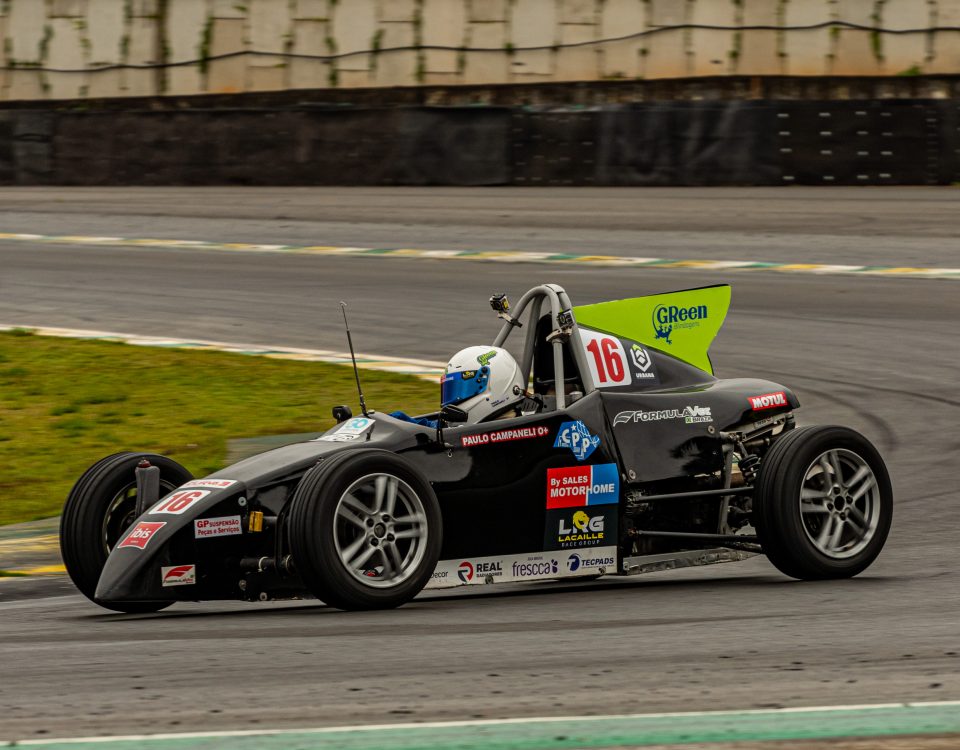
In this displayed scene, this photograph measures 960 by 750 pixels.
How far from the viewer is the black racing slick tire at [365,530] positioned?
6.30 meters

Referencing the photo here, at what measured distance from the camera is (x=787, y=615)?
6516mm

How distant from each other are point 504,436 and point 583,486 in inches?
17.5

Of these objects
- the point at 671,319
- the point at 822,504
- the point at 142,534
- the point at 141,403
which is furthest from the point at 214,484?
the point at 141,403

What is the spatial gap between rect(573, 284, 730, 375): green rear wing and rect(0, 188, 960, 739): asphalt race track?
112 centimetres

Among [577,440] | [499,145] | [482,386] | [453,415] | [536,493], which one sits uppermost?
[499,145]

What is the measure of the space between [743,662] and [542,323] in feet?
9.12

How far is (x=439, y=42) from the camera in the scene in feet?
97.0

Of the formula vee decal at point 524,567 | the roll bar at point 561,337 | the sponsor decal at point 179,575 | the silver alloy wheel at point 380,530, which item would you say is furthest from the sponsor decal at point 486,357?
the sponsor decal at point 179,575

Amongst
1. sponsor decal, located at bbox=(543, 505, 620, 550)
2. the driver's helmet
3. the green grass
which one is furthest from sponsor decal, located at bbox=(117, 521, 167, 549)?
the green grass

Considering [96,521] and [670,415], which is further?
[670,415]

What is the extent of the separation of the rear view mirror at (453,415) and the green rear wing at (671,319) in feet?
A: 3.07

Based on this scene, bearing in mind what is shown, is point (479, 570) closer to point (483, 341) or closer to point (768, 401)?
point (768, 401)

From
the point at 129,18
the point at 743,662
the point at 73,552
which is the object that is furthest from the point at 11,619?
the point at 129,18

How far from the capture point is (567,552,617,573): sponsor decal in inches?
284
